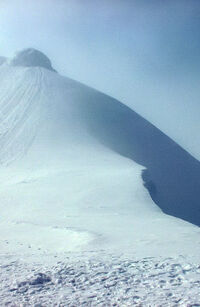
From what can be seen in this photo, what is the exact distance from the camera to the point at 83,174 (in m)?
23.2

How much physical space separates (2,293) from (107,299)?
1401 millimetres

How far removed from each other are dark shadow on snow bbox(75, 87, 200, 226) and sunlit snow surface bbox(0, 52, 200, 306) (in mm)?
260

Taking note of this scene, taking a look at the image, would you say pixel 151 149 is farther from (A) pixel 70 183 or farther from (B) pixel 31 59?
(B) pixel 31 59

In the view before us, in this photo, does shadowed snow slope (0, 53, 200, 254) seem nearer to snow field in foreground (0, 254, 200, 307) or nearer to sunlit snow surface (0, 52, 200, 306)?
sunlit snow surface (0, 52, 200, 306)

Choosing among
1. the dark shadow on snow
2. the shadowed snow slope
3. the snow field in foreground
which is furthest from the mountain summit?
the snow field in foreground

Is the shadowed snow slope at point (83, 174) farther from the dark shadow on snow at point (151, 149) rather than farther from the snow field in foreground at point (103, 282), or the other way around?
the snow field in foreground at point (103, 282)

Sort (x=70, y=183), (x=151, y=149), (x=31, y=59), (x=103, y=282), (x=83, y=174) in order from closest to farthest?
(x=103, y=282) → (x=70, y=183) → (x=83, y=174) → (x=151, y=149) → (x=31, y=59)

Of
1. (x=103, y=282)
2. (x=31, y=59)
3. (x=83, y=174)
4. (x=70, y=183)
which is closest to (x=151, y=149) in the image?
(x=83, y=174)

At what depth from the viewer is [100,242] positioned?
929 centimetres

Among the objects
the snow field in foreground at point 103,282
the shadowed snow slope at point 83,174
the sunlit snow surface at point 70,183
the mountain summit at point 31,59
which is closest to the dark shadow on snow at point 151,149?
the shadowed snow slope at point 83,174

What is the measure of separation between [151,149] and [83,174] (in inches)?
704

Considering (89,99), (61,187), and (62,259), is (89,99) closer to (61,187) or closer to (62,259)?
(61,187)

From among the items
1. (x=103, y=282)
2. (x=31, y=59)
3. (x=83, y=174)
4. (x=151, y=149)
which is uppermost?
(x=103, y=282)

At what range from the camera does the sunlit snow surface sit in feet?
30.7
